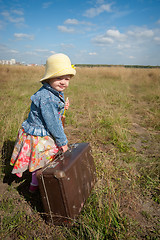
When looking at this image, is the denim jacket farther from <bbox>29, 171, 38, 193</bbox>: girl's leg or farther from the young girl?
<bbox>29, 171, 38, 193</bbox>: girl's leg

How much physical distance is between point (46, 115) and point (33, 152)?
1.39ft

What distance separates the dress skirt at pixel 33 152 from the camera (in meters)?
1.72

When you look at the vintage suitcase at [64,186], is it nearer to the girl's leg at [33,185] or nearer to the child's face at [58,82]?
the girl's leg at [33,185]

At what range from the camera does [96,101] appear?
6703 millimetres

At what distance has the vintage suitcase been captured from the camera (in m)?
1.41

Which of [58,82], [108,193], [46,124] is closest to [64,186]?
[108,193]

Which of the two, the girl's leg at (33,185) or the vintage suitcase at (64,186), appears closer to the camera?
the vintage suitcase at (64,186)

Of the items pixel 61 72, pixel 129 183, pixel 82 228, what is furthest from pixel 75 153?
pixel 129 183

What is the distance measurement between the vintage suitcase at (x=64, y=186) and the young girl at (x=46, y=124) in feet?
0.74

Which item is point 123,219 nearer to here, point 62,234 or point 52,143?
point 62,234

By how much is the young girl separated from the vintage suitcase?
226mm

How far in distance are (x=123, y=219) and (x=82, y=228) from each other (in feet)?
1.25

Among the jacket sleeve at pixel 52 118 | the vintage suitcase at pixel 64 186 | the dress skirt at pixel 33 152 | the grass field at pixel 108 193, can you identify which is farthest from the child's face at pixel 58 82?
the grass field at pixel 108 193

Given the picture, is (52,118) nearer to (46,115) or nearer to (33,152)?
(46,115)
